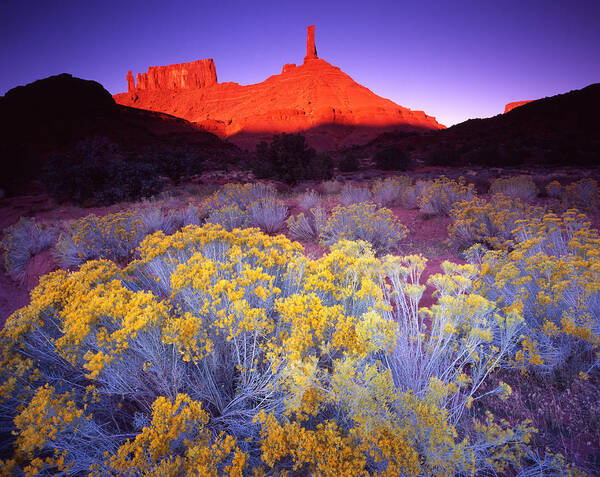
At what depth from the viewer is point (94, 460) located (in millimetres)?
1503

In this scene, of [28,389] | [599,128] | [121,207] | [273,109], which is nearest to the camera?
[28,389]

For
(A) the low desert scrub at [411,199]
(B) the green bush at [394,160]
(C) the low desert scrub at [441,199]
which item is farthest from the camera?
(B) the green bush at [394,160]

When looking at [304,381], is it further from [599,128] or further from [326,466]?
[599,128]

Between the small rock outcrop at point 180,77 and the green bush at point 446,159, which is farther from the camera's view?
the small rock outcrop at point 180,77

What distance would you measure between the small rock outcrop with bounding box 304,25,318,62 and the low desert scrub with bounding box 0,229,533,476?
115142 mm

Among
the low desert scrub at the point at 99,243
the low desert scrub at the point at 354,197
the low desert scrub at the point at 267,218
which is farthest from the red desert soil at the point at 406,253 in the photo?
the low desert scrub at the point at 267,218

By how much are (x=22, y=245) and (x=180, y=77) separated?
392 ft

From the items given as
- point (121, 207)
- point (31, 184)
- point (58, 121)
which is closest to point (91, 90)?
point (58, 121)

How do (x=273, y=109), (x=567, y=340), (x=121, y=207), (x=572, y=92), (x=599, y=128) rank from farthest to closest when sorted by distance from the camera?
1. (x=273, y=109)
2. (x=572, y=92)
3. (x=599, y=128)
4. (x=121, y=207)
5. (x=567, y=340)

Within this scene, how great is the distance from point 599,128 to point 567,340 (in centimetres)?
3717

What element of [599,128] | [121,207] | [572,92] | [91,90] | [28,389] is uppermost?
[91,90]

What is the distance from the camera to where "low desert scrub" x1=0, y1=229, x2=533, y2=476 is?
4.56 feet

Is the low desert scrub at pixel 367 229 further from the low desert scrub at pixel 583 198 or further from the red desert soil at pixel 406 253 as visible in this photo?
the low desert scrub at pixel 583 198

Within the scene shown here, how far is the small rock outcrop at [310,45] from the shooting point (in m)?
98.2
